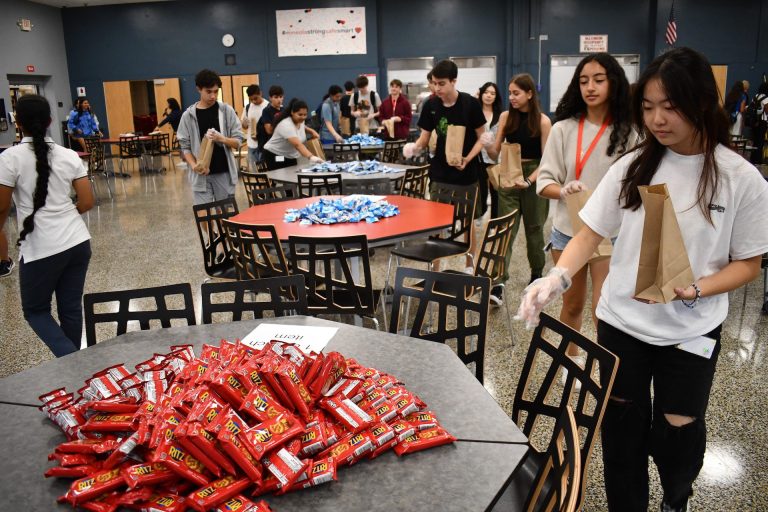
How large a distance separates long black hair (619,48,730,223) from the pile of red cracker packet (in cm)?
98

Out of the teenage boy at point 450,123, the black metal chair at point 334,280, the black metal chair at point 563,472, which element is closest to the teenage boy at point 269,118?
the teenage boy at point 450,123

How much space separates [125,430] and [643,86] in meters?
1.60

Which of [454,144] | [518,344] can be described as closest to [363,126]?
[454,144]

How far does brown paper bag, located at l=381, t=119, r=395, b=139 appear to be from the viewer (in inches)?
369

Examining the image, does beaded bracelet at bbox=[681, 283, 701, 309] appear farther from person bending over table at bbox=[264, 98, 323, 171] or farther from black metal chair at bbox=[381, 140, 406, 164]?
black metal chair at bbox=[381, 140, 406, 164]

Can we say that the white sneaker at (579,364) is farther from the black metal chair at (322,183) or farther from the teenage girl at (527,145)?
the black metal chair at (322,183)

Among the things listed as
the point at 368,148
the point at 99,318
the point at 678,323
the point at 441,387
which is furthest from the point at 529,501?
the point at 368,148

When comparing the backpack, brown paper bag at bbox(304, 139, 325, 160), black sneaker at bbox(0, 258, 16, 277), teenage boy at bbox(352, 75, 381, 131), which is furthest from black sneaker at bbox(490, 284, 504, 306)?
the backpack

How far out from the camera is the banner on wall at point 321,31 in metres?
15.6

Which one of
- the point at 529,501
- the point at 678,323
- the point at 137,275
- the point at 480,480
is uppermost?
the point at 678,323

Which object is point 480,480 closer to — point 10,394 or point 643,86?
point 643,86

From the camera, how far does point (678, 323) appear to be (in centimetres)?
174

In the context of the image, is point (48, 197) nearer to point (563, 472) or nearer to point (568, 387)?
point (568, 387)

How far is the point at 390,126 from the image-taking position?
941 centimetres
